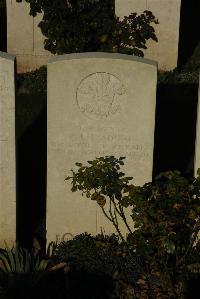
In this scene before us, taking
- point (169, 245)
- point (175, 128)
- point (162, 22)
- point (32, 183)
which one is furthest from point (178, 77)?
point (169, 245)

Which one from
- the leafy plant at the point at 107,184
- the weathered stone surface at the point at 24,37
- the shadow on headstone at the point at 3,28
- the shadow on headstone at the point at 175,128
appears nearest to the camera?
the leafy plant at the point at 107,184

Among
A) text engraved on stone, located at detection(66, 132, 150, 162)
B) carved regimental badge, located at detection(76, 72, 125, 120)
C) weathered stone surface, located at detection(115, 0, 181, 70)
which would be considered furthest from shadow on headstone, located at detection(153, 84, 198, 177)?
carved regimental badge, located at detection(76, 72, 125, 120)

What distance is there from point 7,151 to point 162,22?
5522 mm

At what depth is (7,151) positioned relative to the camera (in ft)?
19.5

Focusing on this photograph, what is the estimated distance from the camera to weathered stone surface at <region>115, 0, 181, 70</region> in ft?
34.6

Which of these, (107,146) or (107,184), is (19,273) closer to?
(107,184)

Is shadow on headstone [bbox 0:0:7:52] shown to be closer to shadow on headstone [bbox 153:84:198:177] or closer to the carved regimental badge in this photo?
shadow on headstone [bbox 153:84:198:177]

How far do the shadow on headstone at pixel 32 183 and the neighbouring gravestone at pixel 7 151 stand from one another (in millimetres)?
348

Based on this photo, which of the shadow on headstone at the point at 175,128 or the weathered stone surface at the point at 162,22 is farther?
the weathered stone surface at the point at 162,22

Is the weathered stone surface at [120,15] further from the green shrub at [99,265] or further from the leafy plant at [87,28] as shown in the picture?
the green shrub at [99,265]

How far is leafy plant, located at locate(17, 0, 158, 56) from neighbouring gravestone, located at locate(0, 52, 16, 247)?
4635mm

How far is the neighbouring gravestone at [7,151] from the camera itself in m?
5.72

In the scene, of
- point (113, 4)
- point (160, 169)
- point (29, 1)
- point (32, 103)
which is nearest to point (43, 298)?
point (160, 169)

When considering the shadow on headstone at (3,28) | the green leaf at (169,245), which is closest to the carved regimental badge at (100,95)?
the green leaf at (169,245)
